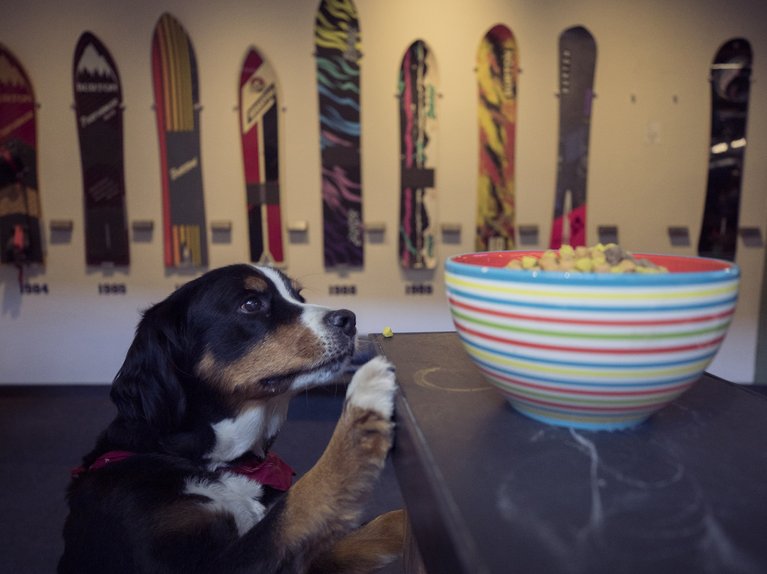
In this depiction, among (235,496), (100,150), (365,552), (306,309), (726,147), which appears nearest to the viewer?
(235,496)

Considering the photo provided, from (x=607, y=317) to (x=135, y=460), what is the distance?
40.2 inches

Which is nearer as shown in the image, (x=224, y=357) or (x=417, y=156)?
(x=224, y=357)

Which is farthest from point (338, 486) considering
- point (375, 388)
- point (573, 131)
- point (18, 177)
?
point (18, 177)

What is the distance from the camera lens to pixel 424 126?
340cm

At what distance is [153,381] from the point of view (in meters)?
1.18

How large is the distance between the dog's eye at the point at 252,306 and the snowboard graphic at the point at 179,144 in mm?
2291

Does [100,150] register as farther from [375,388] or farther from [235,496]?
[375,388]

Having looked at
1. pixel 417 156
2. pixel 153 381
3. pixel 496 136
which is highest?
pixel 496 136

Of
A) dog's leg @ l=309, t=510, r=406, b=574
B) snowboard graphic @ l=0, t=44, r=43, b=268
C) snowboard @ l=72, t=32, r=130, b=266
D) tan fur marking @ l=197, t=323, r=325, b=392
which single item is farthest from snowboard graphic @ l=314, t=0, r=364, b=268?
dog's leg @ l=309, t=510, r=406, b=574

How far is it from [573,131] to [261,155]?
7.12ft

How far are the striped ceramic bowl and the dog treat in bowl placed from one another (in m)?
0.09

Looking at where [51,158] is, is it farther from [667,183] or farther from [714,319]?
[667,183]

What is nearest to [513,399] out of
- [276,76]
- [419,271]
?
[419,271]

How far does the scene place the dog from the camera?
37.3 inches
